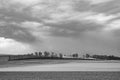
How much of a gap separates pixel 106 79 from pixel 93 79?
184cm

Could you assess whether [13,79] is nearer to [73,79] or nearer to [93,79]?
[73,79]

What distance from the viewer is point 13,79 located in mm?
24797

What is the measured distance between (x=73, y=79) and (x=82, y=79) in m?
1.09

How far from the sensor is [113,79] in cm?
2411

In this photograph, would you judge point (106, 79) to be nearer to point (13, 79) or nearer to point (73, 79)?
point (73, 79)

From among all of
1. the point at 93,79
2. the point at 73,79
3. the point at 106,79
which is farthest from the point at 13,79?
the point at 106,79

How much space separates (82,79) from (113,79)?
3669 mm

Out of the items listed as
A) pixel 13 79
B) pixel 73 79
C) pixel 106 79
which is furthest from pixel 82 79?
pixel 13 79

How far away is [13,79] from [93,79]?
31.7 ft

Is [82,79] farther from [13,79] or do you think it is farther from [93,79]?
[13,79]

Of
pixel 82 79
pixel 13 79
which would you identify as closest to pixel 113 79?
pixel 82 79

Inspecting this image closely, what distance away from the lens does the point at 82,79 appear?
24172 mm

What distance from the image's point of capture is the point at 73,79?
2403 cm

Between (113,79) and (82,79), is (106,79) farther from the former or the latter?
(82,79)
